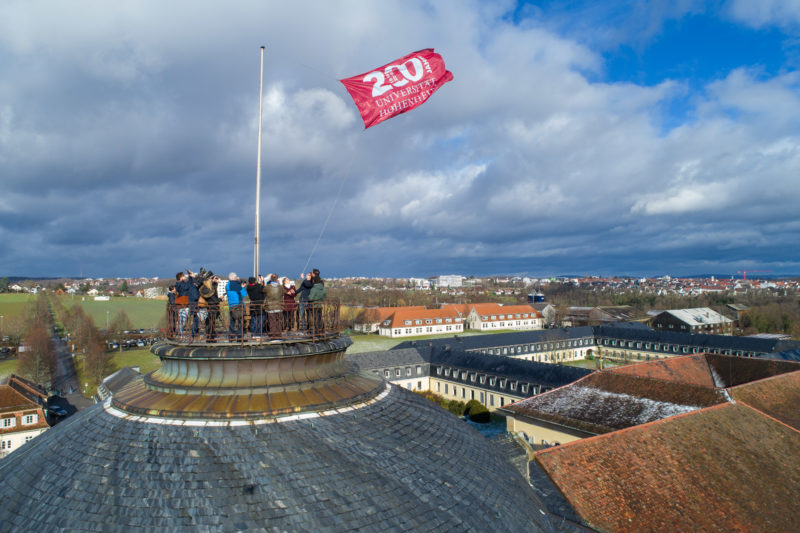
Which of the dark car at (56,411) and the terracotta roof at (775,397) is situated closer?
the terracotta roof at (775,397)

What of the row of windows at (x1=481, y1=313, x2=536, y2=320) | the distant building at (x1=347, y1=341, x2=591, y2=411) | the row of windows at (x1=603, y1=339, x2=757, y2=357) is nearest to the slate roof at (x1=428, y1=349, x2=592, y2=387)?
the distant building at (x1=347, y1=341, x2=591, y2=411)

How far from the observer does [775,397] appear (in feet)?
94.3

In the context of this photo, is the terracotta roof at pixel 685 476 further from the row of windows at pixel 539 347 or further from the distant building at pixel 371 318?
the distant building at pixel 371 318

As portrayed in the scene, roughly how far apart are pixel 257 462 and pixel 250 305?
274 centimetres

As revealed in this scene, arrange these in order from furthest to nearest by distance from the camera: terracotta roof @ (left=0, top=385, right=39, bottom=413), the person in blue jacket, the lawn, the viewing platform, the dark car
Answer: the lawn < the dark car < terracotta roof @ (left=0, top=385, right=39, bottom=413) < the person in blue jacket < the viewing platform

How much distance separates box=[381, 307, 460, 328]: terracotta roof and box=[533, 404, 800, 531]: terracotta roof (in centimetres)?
7804

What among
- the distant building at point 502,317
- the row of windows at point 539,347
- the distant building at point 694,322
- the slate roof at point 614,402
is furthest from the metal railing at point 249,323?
the distant building at point 694,322

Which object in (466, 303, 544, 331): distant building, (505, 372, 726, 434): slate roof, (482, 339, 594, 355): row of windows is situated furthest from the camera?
(466, 303, 544, 331): distant building

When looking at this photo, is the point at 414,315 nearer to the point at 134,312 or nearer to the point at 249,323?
the point at 134,312

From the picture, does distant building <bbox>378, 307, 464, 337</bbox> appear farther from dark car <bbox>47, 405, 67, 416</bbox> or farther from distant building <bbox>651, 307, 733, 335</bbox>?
dark car <bbox>47, 405, 67, 416</bbox>

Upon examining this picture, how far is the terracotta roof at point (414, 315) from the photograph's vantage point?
97.6 meters

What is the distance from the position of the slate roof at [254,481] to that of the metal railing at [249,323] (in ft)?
5.02

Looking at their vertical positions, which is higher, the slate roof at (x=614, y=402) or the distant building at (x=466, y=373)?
the slate roof at (x=614, y=402)

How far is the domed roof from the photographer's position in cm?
568
